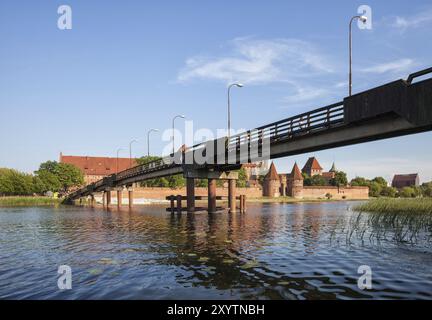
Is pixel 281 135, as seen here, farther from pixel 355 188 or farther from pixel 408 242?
pixel 355 188

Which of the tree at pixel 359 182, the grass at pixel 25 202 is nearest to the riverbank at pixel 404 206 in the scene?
the grass at pixel 25 202

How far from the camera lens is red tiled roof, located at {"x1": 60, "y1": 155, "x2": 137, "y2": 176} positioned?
163 metres

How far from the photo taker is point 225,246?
21.5 m

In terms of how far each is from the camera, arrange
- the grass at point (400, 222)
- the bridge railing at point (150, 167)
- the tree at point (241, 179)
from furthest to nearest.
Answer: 1. the tree at point (241, 179)
2. the bridge railing at point (150, 167)
3. the grass at point (400, 222)

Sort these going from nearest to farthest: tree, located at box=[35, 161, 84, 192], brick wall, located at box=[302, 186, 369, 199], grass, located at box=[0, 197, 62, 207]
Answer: grass, located at box=[0, 197, 62, 207]
tree, located at box=[35, 161, 84, 192]
brick wall, located at box=[302, 186, 369, 199]

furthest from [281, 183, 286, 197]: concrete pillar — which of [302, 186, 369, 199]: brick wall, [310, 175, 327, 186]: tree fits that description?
[310, 175, 327, 186]: tree

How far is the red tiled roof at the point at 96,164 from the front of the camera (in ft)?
534

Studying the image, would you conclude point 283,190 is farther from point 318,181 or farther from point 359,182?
point 359,182

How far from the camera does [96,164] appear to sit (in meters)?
167

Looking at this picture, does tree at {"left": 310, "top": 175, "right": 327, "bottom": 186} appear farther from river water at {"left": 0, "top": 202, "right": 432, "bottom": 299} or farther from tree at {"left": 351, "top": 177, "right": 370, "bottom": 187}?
river water at {"left": 0, "top": 202, "right": 432, "bottom": 299}

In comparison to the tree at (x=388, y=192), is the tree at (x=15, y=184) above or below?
above

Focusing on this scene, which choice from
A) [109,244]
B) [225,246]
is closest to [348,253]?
[225,246]

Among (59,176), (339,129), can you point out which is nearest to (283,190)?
(59,176)
